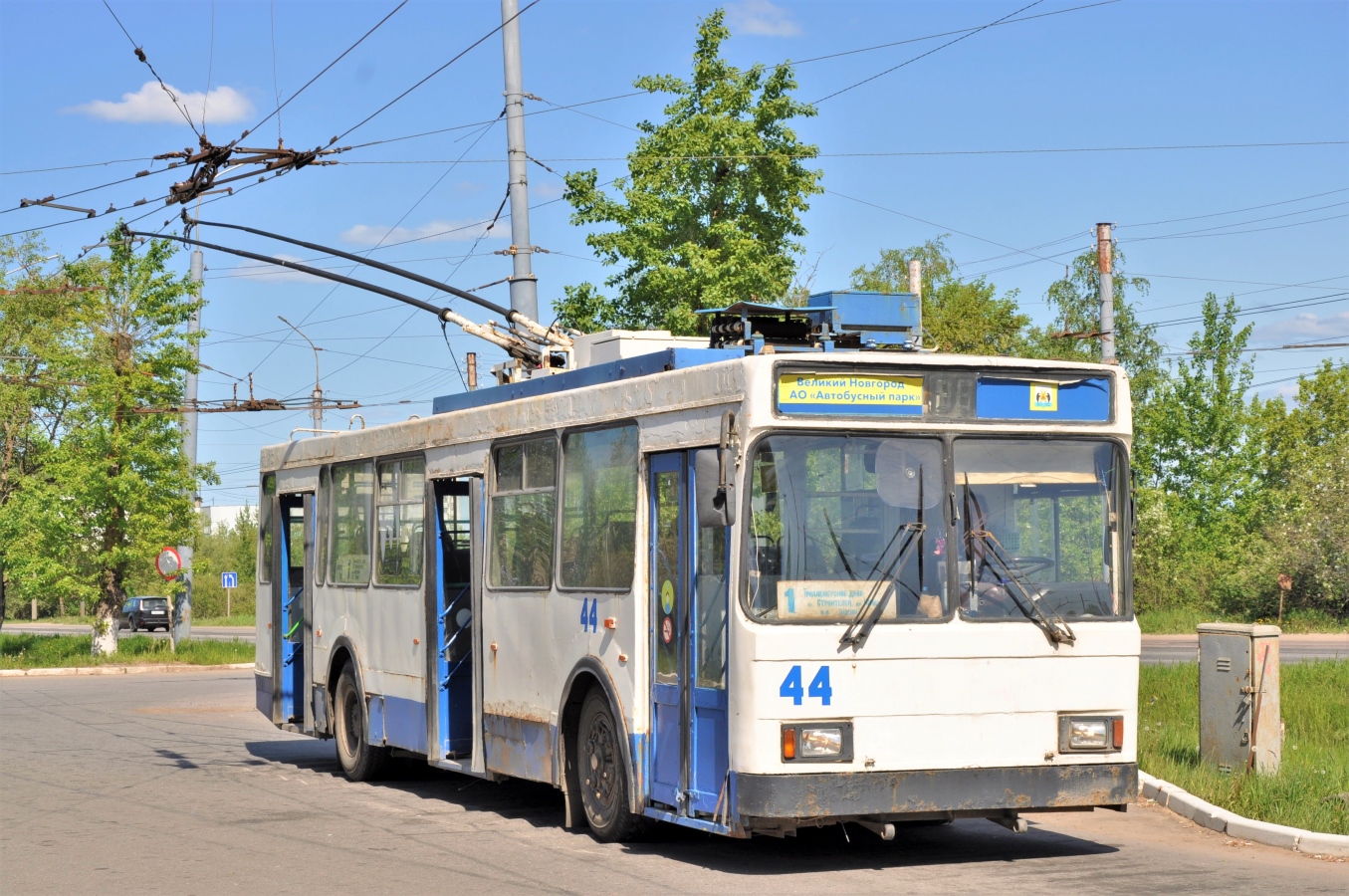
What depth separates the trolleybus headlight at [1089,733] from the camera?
9242 mm

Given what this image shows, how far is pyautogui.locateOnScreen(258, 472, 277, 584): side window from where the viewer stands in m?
17.6

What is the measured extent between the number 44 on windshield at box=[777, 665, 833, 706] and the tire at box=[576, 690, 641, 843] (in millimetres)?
1702

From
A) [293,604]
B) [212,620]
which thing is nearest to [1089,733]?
[293,604]

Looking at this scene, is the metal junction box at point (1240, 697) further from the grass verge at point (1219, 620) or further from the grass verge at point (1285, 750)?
the grass verge at point (1219, 620)

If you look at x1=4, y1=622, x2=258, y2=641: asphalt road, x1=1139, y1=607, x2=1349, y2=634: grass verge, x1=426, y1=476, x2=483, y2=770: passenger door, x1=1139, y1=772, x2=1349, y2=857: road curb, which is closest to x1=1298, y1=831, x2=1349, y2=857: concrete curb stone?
x1=1139, y1=772, x2=1349, y2=857: road curb

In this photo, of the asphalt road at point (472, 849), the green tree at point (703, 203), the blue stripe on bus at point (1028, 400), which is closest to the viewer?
the asphalt road at point (472, 849)

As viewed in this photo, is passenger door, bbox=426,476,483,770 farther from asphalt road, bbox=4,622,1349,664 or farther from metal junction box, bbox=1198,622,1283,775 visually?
asphalt road, bbox=4,622,1349,664

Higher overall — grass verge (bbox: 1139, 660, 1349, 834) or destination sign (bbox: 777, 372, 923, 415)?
destination sign (bbox: 777, 372, 923, 415)

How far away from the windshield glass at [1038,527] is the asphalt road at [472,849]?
1496 millimetres

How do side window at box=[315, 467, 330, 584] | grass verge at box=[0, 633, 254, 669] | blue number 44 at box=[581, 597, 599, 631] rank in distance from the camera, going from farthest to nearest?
grass verge at box=[0, 633, 254, 669], side window at box=[315, 467, 330, 584], blue number 44 at box=[581, 597, 599, 631]

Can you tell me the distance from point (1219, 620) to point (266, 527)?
29231 mm

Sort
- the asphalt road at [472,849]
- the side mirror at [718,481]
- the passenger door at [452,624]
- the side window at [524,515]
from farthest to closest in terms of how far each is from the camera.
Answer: the passenger door at [452,624]
the side window at [524,515]
the asphalt road at [472,849]
the side mirror at [718,481]

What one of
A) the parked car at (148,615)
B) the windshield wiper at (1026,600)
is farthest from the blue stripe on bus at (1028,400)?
the parked car at (148,615)

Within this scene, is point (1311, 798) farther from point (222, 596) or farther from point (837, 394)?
point (222, 596)
